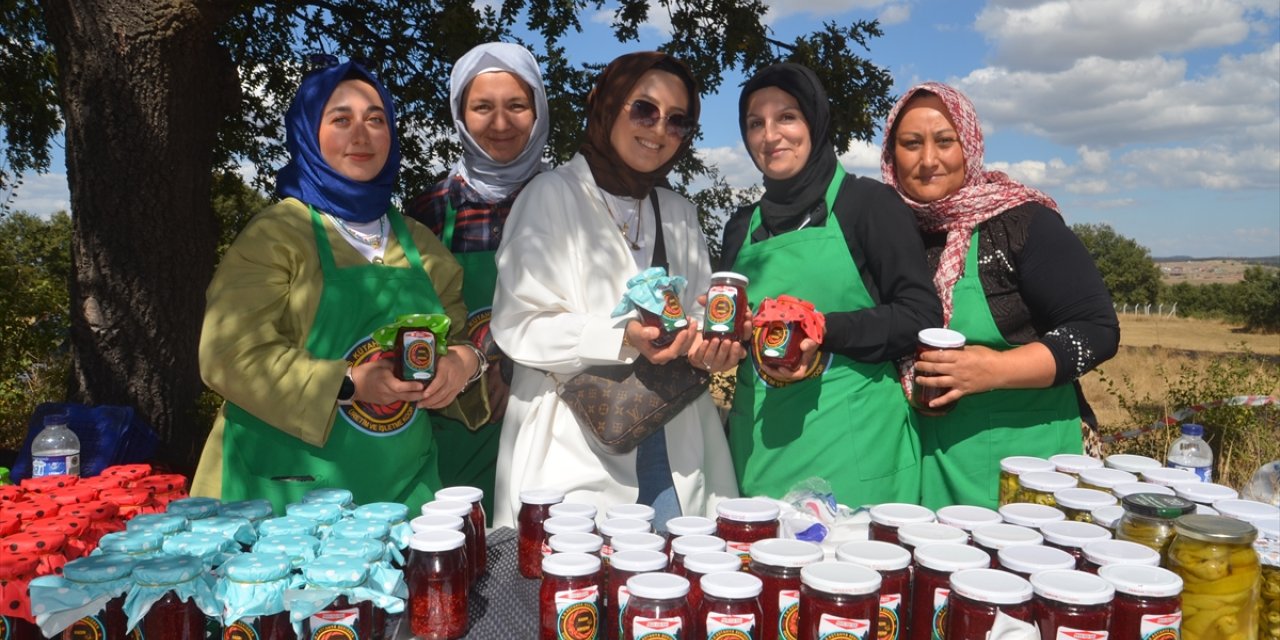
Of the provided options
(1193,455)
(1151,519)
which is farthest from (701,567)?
(1193,455)

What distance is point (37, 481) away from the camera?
8.05 feet

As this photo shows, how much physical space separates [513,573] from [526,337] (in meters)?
0.75

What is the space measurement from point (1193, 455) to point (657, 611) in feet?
6.30

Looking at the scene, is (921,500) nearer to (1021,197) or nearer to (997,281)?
(997,281)

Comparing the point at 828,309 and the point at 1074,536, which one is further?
the point at 828,309

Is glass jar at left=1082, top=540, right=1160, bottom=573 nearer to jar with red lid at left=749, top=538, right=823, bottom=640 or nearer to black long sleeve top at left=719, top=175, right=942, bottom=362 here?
jar with red lid at left=749, top=538, right=823, bottom=640

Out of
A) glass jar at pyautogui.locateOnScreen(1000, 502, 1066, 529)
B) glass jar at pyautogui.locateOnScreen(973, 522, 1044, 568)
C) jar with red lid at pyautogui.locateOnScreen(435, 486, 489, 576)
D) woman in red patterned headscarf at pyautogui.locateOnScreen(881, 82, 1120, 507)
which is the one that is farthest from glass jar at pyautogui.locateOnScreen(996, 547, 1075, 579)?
jar with red lid at pyautogui.locateOnScreen(435, 486, 489, 576)

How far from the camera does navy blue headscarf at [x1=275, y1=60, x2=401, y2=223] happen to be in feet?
8.98

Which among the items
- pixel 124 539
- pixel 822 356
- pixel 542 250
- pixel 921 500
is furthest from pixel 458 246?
pixel 921 500

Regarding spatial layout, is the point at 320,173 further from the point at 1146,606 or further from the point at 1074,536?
the point at 1146,606

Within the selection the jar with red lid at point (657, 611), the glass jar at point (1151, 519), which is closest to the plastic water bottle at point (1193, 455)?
the glass jar at point (1151, 519)

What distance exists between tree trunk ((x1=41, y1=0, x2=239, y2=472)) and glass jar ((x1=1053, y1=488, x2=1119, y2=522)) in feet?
15.2

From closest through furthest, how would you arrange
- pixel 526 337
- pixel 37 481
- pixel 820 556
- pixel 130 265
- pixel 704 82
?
1. pixel 820 556
2. pixel 37 481
3. pixel 526 337
4. pixel 130 265
5. pixel 704 82

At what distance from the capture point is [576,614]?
1.75 meters
